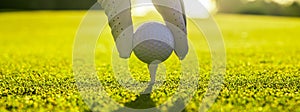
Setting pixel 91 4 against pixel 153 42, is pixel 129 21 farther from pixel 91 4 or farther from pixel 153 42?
pixel 91 4

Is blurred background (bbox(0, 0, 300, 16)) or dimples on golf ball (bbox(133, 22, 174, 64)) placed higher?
blurred background (bbox(0, 0, 300, 16))

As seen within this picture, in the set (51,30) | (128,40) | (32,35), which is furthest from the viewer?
(51,30)

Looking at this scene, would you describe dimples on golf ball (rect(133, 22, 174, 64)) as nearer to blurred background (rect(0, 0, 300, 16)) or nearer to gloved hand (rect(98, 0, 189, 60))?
gloved hand (rect(98, 0, 189, 60))

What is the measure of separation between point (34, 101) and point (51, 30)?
1341cm

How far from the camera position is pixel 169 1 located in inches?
158

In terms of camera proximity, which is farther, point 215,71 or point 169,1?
point 215,71

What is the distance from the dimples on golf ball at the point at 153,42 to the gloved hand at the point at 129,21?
7 centimetres

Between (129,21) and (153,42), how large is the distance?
1.03ft

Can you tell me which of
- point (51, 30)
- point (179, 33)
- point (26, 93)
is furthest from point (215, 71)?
point (51, 30)

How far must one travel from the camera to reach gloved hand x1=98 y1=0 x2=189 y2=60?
382 cm

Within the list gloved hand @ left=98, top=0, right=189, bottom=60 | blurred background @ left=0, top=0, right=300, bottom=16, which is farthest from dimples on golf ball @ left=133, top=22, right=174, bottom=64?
blurred background @ left=0, top=0, right=300, bottom=16

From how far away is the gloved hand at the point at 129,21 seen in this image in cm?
382

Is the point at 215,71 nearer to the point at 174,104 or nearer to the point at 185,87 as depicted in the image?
the point at 185,87

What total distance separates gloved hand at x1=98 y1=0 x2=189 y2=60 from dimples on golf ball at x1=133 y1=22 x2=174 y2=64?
7 centimetres
